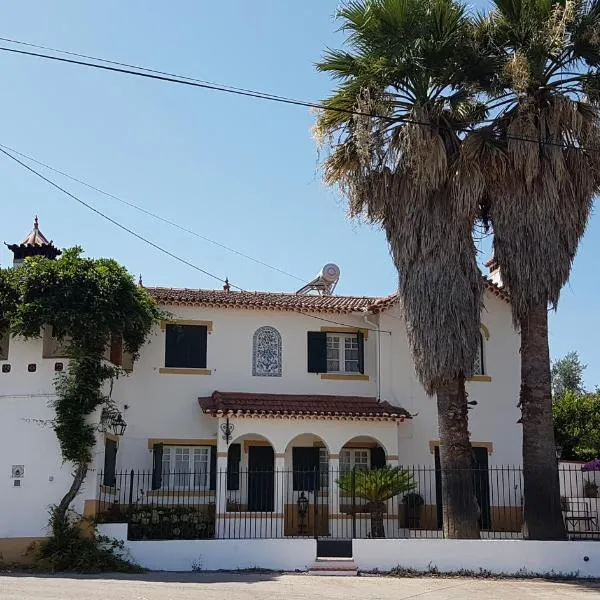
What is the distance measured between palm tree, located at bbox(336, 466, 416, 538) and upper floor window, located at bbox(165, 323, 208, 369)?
5716mm

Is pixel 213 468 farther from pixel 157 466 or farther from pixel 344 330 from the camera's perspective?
pixel 344 330

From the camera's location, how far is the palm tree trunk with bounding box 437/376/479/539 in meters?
18.5

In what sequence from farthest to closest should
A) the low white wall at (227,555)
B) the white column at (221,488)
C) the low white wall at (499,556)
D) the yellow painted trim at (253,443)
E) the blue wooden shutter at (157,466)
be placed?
the yellow painted trim at (253,443), the blue wooden shutter at (157,466), the white column at (221,488), the low white wall at (227,555), the low white wall at (499,556)

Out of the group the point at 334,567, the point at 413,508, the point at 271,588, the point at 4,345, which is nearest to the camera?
the point at 271,588

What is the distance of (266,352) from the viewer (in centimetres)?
2478

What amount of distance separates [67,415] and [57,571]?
3566mm

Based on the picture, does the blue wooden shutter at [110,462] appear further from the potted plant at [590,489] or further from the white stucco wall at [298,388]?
the potted plant at [590,489]

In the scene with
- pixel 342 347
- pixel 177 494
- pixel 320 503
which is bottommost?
pixel 320 503

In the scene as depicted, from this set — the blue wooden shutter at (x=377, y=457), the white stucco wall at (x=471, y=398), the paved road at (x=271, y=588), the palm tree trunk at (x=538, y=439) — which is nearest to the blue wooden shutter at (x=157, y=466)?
the paved road at (x=271, y=588)

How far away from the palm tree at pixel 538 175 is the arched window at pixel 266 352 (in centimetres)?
794

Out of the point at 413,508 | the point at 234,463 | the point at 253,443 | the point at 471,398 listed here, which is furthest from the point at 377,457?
the point at 234,463

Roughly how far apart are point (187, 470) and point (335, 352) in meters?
5.55

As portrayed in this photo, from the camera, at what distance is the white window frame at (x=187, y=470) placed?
2322cm

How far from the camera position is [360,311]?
2481 centimetres
